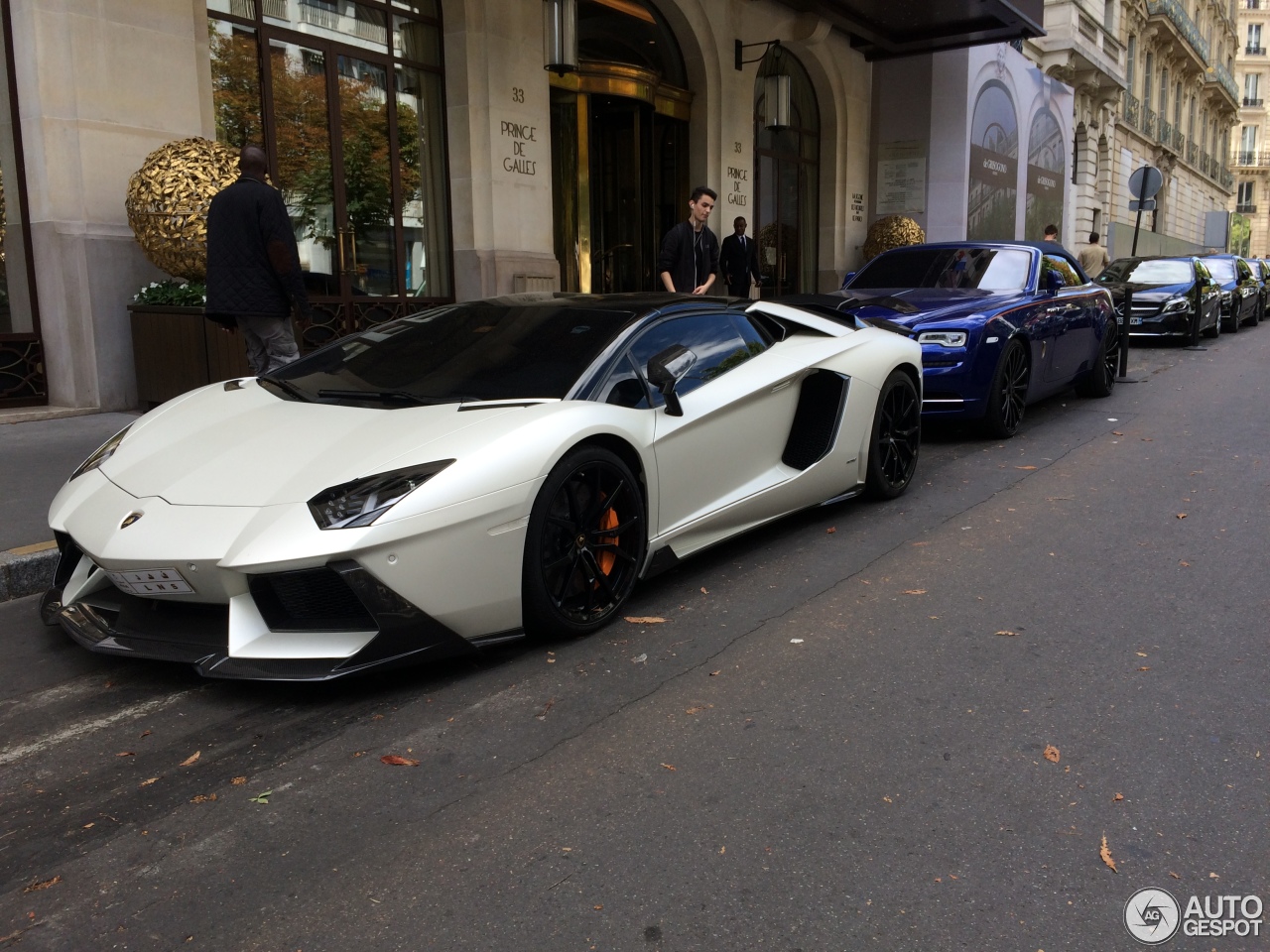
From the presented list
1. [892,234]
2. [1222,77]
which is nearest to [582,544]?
[892,234]

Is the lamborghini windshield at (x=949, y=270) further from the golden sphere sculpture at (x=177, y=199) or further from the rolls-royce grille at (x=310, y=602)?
the rolls-royce grille at (x=310, y=602)

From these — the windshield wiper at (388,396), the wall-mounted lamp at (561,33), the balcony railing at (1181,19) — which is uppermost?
the balcony railing at (1181,19)

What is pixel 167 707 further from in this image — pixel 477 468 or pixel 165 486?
pixel 477 468

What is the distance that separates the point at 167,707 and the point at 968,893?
8.11ft

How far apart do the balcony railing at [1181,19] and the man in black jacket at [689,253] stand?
117ft

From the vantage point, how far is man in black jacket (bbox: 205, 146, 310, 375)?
21.9 ft

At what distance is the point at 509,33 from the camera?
1159cm

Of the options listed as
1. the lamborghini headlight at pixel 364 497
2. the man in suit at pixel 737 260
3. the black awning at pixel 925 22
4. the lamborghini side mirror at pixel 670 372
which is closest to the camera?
the lamborghini headlight at pixel 364 497

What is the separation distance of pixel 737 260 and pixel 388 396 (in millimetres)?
7865

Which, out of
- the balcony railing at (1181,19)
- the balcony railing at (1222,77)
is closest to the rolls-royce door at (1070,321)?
the balcony railing at (1181,19)

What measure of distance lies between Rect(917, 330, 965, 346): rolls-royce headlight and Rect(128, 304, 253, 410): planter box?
4925mm

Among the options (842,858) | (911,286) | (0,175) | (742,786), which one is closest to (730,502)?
(742,786)

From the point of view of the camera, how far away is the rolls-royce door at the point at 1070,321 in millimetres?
8766

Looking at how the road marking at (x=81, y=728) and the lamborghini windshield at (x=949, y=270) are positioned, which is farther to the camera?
the lamborghini windshield at (x=949, y=270)
